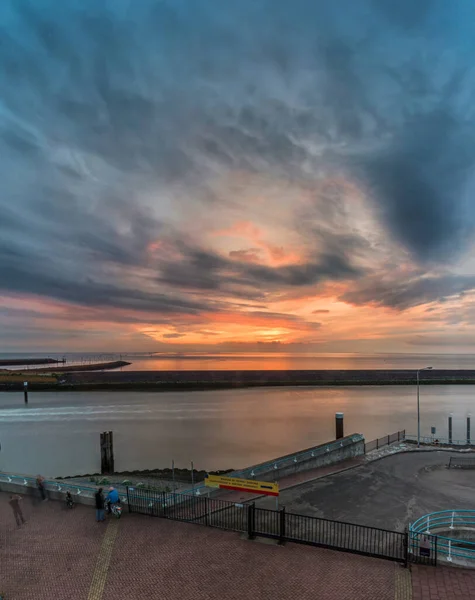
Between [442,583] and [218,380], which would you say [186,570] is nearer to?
[442,583]

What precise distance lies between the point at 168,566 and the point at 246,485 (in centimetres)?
363

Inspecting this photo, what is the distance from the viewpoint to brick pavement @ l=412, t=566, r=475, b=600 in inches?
346

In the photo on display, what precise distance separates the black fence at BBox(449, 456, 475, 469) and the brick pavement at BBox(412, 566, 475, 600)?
509 inches

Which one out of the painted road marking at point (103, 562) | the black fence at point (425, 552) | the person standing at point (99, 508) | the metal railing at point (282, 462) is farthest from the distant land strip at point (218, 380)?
the black fence at point (425, 552)

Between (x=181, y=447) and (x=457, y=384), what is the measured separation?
88.4 metres

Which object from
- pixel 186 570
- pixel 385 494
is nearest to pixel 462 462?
pixel 385 494

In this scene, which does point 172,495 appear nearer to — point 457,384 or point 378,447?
point 378,447

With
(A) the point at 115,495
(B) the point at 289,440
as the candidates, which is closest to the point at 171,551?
(A) the point at 115,495

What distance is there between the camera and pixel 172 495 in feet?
45.8

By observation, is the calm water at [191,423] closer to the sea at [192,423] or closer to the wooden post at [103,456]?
the sea at [192,423]

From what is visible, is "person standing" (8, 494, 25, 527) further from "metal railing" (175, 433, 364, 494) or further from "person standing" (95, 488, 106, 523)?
"metal railing" (175, 433, 364, 494)

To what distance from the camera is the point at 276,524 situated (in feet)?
41.8

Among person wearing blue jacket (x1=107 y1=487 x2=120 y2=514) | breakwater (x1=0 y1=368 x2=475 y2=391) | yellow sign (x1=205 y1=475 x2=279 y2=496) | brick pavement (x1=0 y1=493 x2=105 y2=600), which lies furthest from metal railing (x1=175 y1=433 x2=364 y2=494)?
breakwater (x1=0 y1=368 x2=475 y2=391)

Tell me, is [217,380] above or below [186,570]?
below
